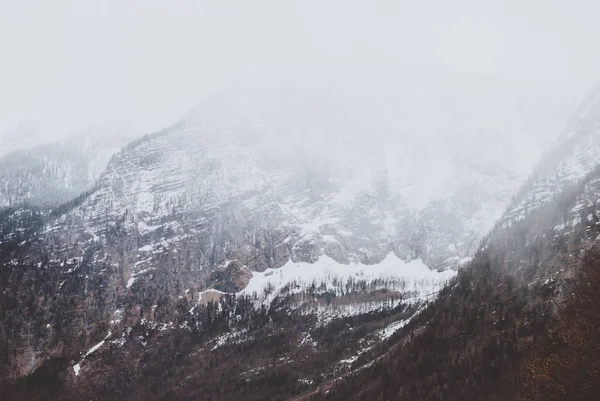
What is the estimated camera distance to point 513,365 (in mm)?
149875

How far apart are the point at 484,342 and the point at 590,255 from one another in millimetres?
164134

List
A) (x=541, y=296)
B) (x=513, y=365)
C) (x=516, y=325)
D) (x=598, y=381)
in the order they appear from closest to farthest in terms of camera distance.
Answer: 1. (x=598, y=381)
2. (x=513, y=365)
3. (x=516, y=325)
4. (x=541, y=296)

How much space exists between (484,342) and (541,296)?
2701 centimetres

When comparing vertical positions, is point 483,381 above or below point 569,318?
below

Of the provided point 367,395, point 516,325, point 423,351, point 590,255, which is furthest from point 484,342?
point 590,255

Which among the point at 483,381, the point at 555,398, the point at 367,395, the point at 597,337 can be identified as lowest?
the point at 367,395

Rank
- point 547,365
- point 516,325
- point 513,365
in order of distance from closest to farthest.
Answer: point 547,365 → point 513,365 → point 516,325

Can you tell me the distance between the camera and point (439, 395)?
515ft

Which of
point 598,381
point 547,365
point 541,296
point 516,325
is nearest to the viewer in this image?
point 598,381

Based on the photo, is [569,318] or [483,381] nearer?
[569,318]

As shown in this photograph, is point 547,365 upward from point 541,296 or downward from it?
upward

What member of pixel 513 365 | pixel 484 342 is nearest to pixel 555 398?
pixel 513 365

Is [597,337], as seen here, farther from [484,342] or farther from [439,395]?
[484,342]

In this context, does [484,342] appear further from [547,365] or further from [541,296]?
[547,365]
